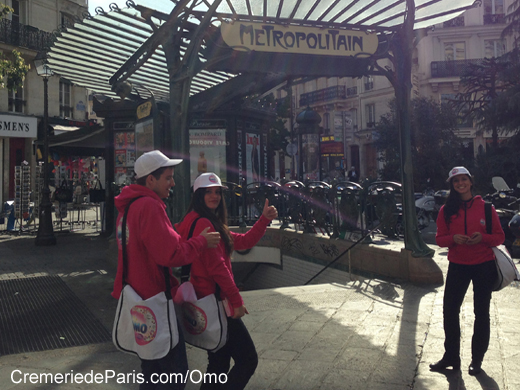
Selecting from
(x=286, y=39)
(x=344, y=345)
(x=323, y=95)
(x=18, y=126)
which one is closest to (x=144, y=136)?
(x=286, y=39)

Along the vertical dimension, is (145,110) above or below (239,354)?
above

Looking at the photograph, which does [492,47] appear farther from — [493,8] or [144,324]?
[144,324]

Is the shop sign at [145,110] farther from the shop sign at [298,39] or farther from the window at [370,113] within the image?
the window at [370,113]

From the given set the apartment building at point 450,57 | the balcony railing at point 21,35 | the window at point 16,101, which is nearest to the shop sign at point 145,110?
the balcony railing at point 21,35

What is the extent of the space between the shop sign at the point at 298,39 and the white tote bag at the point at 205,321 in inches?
156

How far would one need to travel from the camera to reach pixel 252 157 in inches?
444

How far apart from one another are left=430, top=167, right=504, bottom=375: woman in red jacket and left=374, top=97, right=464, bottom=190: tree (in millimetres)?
19304

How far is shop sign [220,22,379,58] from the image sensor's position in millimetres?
5898

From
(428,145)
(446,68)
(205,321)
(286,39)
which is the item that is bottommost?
(205,321)

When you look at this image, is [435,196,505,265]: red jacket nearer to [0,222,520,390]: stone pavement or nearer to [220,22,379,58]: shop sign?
[0,222,520,390]: stone pavement

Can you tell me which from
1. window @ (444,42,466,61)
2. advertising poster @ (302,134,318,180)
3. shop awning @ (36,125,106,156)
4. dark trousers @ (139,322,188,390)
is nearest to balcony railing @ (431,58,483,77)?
window @ (444,42,466,61)

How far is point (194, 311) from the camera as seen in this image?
269 centimetres

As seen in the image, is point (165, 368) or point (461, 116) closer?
point (165, 368)

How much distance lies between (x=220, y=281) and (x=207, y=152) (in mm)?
8000
